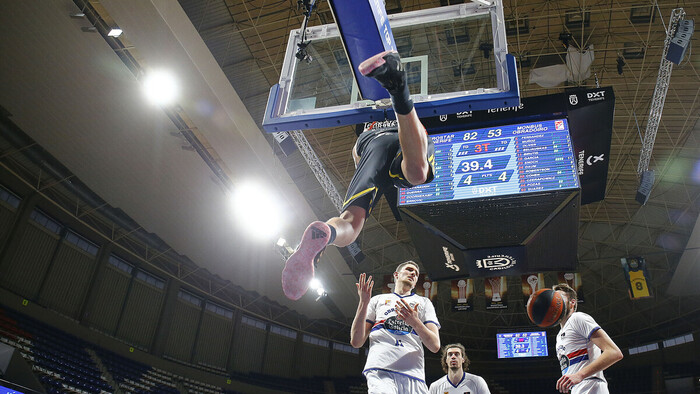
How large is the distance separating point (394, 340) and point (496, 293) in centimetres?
1233

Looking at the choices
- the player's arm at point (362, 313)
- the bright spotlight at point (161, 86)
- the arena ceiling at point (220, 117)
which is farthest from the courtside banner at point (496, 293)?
the player's arm at point (362, 313)

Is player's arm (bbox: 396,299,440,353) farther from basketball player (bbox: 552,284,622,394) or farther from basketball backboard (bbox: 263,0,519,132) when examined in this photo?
basketball backboard (bbox: 263,0,519,132)

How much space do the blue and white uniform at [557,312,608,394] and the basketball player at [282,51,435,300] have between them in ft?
6.77

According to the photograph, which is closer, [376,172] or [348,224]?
[348,224]

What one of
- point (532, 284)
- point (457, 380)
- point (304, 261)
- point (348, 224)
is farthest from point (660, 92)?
point (304, 261)

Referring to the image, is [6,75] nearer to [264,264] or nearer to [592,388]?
[264,264]

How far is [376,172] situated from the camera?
10.00 ft

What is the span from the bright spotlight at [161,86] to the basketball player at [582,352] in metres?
8.94

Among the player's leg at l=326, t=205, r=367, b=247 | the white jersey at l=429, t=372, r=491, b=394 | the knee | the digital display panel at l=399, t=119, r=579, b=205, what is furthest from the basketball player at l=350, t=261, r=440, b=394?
the digital display panel at l=399, t=119, r=579, b=205

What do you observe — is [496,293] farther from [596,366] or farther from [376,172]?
[376,172]

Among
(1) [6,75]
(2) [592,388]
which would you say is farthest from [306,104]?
(1) [6,75]

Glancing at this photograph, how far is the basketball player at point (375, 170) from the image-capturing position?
8.11 feet

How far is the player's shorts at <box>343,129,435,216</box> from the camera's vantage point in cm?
295

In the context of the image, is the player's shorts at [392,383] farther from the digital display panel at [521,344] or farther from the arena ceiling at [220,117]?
the digital display panel at [521,344]
